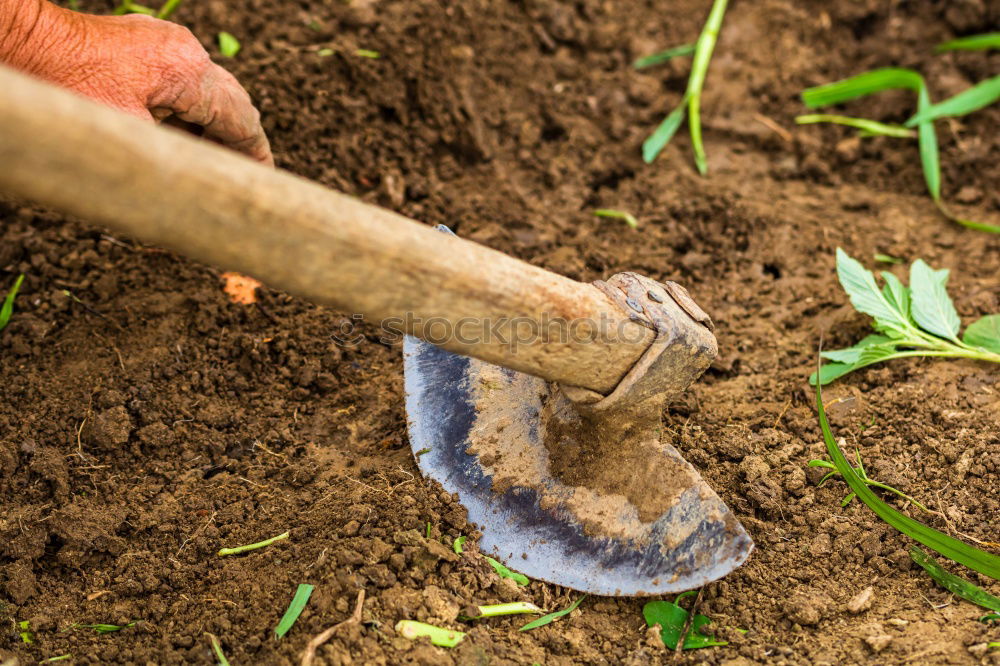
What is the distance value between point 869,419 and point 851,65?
210 cm

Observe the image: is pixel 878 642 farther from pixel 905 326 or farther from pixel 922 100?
pixel 922 100

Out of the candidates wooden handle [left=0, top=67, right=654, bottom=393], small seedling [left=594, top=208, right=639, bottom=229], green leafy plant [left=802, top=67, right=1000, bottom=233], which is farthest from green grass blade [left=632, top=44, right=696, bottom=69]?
wooden handle [left=0, top=67, right=654, bottom=393]

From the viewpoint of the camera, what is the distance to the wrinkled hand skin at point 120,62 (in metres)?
2.24

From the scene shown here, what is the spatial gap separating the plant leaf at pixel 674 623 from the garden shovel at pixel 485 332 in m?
0.08

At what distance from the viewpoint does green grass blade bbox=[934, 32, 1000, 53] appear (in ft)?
12.1

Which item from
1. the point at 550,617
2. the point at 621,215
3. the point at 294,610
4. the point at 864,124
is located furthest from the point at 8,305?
the point at 864,124

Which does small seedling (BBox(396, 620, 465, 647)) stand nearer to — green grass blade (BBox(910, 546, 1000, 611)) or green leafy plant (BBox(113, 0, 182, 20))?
green grass blade (BBox(910, 546, 1000, 611))

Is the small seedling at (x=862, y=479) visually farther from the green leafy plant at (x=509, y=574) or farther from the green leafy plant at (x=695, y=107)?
the green leafy plant at (x=695, y=107)

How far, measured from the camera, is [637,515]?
2.13m

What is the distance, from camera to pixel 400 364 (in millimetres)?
2725

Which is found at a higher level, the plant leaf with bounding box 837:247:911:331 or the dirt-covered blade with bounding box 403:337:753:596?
the plant leaf with bounding box 837:247:911:331

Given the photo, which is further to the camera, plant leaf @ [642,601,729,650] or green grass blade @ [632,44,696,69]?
green grass blade @ [632,44,696,69]

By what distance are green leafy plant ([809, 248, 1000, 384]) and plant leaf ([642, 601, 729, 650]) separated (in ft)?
2.83

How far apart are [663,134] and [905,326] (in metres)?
1.39
